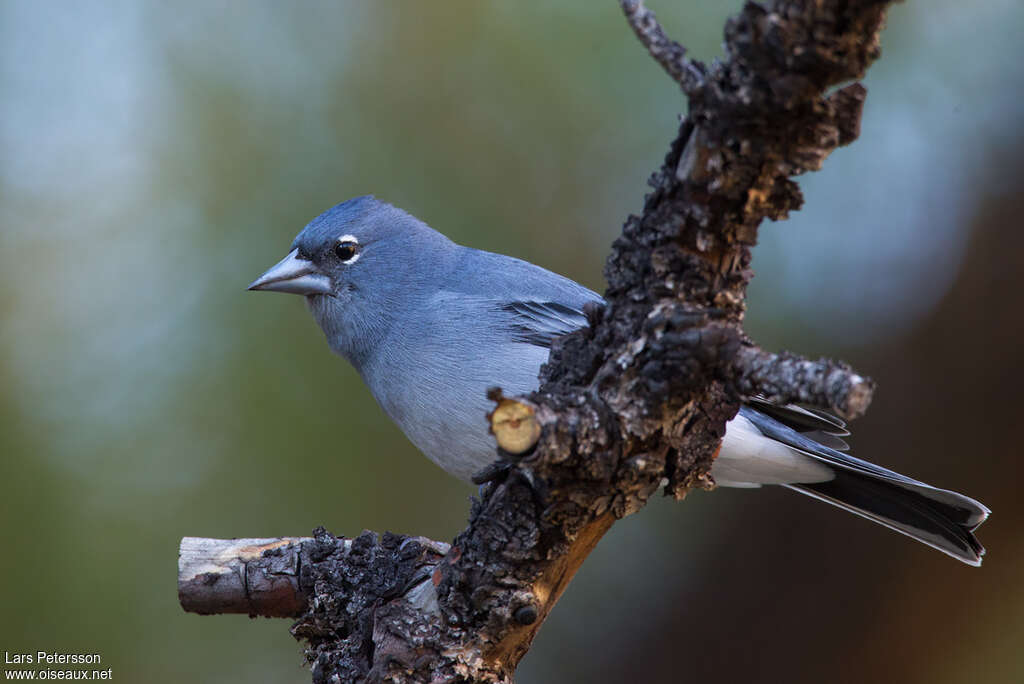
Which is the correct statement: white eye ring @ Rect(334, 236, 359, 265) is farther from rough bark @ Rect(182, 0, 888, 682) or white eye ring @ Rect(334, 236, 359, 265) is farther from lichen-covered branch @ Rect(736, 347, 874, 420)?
lichen-covered branch @ Rect(736, 347, 874, 420)

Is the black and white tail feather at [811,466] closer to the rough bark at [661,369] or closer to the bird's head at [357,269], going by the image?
the bird's head at [357,269]

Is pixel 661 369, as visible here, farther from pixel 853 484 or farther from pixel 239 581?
pixel 853 484

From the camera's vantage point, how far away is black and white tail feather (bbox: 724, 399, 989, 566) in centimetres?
419

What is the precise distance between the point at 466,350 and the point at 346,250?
3.85 feet

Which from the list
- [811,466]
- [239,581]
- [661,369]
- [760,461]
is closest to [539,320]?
[760,461]

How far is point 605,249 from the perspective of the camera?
5.89 m

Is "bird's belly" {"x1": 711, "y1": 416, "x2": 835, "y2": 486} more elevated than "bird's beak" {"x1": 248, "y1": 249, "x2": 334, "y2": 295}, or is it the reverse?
"bird's beak" {"x1": 248, "y1": 249, "x2": 334, "y2": 295}

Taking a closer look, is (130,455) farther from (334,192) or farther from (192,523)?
(334,192)

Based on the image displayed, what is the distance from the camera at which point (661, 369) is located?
259cm

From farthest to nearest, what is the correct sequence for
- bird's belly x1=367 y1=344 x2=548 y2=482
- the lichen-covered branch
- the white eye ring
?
the white eye ring
bird's belly x1=367 y1=344 x2=548 y2=482
the lichen-covered branch

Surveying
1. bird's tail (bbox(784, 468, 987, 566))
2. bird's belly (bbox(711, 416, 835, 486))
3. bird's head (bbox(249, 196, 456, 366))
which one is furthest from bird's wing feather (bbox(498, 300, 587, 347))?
bird's tail (bbox(784, 468, 987, 566))

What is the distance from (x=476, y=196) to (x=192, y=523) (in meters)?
2.50

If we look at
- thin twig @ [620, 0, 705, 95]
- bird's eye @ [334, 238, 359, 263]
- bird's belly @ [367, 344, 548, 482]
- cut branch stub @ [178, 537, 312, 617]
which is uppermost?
thin twig @ [620, 0, 705, 95]

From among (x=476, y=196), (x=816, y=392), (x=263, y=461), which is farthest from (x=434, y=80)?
(x=816, y=392)
